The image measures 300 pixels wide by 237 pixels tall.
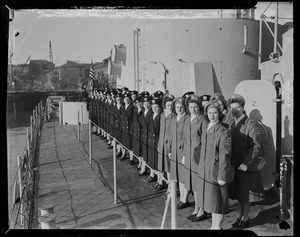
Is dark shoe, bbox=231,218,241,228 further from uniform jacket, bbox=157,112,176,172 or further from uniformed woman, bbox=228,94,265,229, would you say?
uniform jacket, bbox=157,112,176,172

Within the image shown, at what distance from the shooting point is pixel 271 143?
3330 mm

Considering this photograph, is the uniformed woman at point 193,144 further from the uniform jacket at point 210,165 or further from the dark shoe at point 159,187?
the dark shoe at point 159,187

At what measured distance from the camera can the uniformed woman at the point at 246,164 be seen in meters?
2.82

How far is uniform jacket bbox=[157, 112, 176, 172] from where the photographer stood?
3.66m

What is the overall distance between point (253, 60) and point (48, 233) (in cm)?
506

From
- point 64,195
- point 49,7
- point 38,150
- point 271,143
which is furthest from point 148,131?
point 38,150

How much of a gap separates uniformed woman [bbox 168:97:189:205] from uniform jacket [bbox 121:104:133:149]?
180 centimetres

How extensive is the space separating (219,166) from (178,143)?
84 centimetres

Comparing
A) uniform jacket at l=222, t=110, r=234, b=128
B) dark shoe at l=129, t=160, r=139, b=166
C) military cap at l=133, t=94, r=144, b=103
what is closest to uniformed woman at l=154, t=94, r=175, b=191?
uniform jacket at l=222, t=110, r=234, b=128

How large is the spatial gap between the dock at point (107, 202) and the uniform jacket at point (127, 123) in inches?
16.1

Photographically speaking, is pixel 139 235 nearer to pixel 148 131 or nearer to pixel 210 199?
pixel 210 199

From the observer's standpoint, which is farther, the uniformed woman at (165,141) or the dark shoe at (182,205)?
the uniformed woman at (165,141)

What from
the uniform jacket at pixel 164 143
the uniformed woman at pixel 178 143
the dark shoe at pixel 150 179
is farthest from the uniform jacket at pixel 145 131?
the uniformed woman at pixel 178 143
